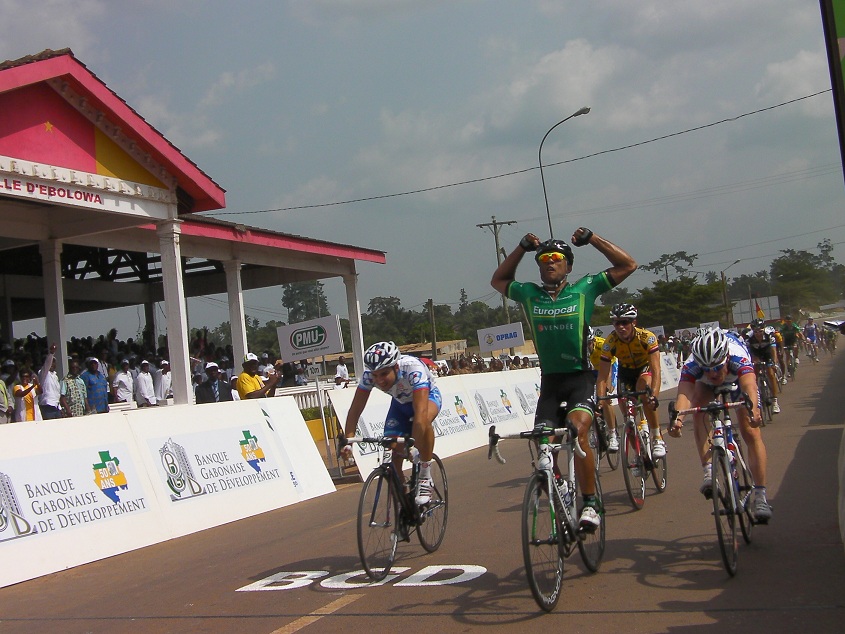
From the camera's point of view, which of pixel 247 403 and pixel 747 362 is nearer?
pixel 747 362

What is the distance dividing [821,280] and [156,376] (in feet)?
362

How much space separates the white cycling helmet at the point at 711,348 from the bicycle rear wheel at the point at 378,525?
2.55 metres

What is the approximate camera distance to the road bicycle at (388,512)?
6.96 metres

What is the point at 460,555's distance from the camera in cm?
760

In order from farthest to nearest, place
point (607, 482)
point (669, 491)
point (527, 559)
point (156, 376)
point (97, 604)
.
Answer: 1. point (156, 376)
2. point (607, 482)
3. point (669, 491)
4. point (97, 604)
5. point (527, 559)

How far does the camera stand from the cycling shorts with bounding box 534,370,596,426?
6434 mm

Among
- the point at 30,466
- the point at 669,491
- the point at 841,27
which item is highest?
the point at 841,27

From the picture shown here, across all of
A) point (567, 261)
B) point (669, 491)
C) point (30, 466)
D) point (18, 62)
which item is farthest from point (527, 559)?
point (18, 62)

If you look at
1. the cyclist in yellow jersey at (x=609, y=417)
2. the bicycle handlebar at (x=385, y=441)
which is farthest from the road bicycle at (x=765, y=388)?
the bicycle handlebar at (x=385, y=441)

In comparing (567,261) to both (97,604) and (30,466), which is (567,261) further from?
(30,466)

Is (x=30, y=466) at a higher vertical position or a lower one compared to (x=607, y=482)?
higher

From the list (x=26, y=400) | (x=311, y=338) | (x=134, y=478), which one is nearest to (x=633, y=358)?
(x=134, y=478)

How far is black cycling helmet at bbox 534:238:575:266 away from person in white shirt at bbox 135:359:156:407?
1507 cm

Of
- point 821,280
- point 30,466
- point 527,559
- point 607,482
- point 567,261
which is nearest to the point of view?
point 527,559
